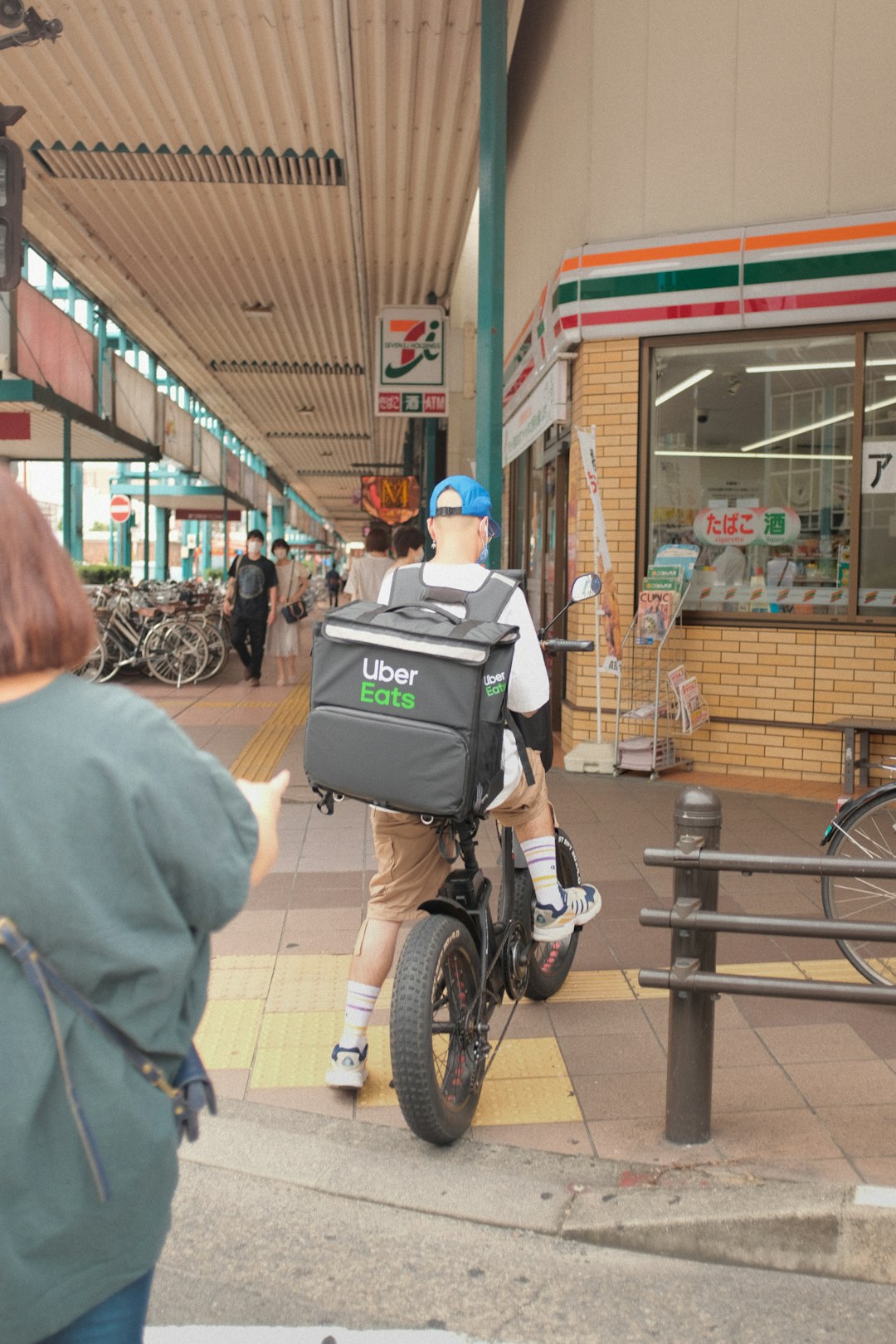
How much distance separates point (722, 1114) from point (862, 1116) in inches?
15.2

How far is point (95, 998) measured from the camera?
61.6 inches

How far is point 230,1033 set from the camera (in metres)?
4.41

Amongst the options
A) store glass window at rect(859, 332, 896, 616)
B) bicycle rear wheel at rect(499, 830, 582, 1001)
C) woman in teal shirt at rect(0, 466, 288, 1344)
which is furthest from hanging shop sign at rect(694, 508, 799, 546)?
woman in teal shirt at rect(0, 466, 288, 1344)

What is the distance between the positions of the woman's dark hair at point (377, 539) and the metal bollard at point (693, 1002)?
7.99 meters

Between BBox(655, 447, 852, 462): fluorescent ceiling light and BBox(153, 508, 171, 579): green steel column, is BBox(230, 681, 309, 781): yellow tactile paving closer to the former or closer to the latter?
BBox(655, 447, 852, 462): fluorescent ceiling light

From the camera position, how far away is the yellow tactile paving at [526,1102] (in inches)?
147

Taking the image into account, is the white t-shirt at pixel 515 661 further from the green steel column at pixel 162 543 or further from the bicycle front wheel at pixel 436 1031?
the green steel column at pixel 162 543

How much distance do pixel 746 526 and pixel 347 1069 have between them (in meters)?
6.43

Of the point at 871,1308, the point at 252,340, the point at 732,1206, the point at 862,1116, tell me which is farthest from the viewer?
the point at 252,340

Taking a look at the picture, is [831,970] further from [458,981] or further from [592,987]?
[458,981]

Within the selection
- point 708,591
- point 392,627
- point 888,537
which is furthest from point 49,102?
point 392,627

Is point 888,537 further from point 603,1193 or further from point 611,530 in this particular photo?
point 603,1193

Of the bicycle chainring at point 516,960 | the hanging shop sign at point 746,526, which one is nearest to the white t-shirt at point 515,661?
the bicycle chainring at point 516,960

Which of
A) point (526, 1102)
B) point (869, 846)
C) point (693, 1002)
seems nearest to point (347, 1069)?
point (526, 1102)
